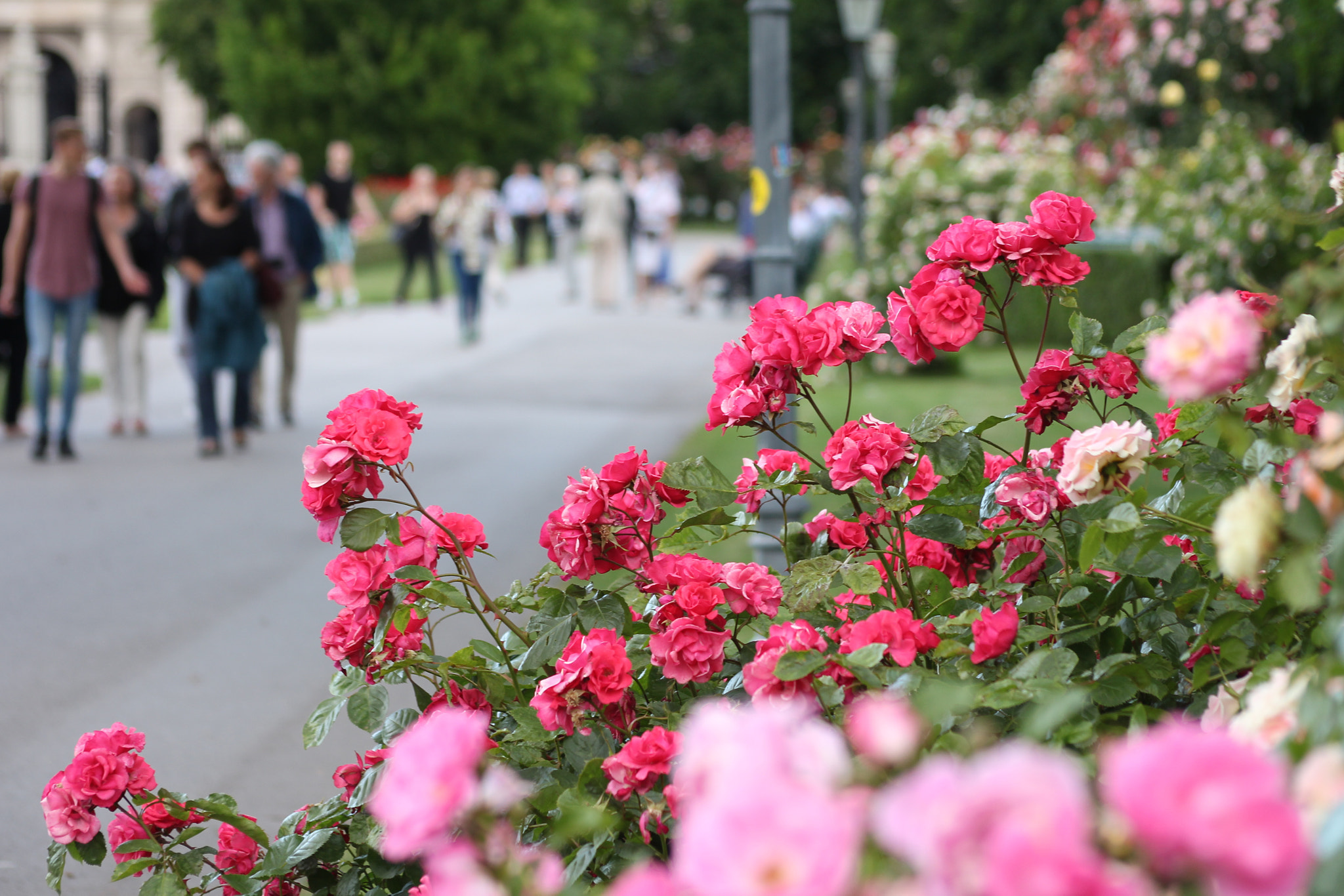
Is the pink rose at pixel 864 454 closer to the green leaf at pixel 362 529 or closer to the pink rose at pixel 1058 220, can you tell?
the pink rose at pixel 1058 220

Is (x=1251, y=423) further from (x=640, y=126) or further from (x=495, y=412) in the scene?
(x=640, y=126)

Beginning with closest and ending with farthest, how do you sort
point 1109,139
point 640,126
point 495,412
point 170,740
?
point 170,740, point 495,412, point 1109,139, point 640,126

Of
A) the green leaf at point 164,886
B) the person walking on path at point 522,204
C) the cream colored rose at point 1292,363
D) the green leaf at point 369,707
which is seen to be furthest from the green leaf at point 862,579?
the person walking on path at point 522,204

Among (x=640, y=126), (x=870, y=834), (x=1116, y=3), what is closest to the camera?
(x=870, y=834)

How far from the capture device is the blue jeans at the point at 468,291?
15781mm

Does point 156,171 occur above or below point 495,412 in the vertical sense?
above

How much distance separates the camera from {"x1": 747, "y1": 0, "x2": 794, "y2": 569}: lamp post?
5457mm

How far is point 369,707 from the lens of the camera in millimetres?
2074

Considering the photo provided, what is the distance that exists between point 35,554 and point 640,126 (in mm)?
49386

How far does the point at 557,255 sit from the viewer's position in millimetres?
29953

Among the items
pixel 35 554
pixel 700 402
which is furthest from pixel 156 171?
pixel 35 554

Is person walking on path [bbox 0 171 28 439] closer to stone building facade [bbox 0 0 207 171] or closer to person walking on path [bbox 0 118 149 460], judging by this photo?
person walking on path [bbox 0 118 149 460]

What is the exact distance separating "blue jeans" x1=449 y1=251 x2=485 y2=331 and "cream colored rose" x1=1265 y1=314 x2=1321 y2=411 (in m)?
14.4

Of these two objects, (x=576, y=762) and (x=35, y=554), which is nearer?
(x=576, y=762)
